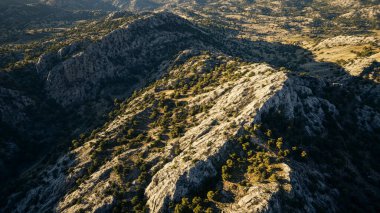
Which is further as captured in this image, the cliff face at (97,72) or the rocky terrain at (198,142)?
the cliff face at (97,72)

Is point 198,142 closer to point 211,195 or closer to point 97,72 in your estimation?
point 211,195

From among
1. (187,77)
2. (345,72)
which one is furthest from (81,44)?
(345,72)

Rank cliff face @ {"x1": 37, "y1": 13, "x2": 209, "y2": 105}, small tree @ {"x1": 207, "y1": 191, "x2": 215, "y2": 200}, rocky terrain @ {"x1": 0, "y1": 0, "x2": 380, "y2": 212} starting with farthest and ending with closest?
cliff face @ {"x1": 37, "y1": 13, "x2": 209, "y2": 105} → rocky terrain @ {"x1": 0, "y1": 0, "x2": 380, "y2": 212} → small tree @ {"x1": 207, "y1": 191, "x2": 215, "y2": 200}

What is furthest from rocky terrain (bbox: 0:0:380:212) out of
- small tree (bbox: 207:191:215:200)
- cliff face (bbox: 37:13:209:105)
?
cliff face (bbox: 37:13:209:105)

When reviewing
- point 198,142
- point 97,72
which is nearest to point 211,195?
point 198,142

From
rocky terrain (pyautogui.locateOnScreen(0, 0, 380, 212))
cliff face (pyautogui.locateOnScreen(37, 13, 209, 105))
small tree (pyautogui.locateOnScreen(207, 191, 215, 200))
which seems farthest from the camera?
cliff face (pyautogui.locateOnScreen(37, 13, 209, 105))

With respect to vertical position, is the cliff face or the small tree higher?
the small tree

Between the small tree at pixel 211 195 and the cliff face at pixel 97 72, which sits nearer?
the small tree at pixel 211 195

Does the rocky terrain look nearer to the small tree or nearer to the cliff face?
the small tree

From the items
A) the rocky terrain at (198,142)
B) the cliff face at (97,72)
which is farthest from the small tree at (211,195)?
the cliff face at (97,72)

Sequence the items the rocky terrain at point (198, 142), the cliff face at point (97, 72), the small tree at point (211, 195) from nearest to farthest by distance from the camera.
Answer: the small tree at point (211, 195), the rocky terrain at point (198, 142), the cliff face at point (97, 72)

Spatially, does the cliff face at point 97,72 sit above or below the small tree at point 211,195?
below

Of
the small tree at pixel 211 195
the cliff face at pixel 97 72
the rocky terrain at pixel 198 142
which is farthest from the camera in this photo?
the cliff face at pixel 97 72

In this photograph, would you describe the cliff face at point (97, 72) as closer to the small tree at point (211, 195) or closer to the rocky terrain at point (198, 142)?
the rocky terrain at point (198, 142)
